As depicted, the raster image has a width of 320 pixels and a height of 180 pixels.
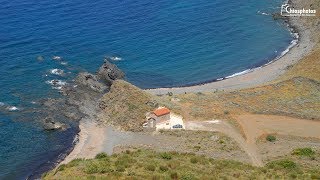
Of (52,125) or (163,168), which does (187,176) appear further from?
(52,125)

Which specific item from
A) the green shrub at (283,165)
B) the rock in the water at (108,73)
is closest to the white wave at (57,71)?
the rock in the water at (108,73)

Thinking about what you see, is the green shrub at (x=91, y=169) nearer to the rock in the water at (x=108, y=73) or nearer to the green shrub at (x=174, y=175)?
the green shrub at (x=174, y=175)

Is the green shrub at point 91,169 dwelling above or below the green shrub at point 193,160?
below

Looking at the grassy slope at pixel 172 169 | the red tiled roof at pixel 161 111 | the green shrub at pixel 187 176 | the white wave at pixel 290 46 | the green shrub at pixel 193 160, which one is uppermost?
the white wave at pixel 290 46

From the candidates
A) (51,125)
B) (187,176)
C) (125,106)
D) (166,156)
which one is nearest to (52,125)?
(51,125)

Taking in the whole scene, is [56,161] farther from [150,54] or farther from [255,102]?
[150,54]

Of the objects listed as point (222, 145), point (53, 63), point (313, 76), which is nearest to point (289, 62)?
point (313, 76)

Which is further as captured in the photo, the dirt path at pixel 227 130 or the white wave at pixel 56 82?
the white wave at pixel 56 82

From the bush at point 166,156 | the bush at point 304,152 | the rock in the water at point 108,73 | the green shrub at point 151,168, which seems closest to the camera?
the green shrub at point 151,168
